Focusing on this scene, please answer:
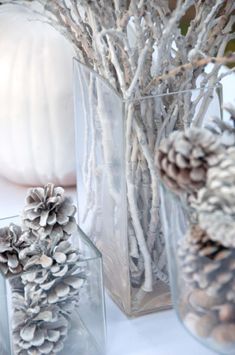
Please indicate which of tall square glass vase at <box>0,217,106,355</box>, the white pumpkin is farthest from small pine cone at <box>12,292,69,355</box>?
the white pumpkin

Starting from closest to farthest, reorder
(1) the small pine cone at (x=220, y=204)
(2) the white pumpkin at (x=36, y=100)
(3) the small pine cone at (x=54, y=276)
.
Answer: (1) the small pine cone at (x=220, y=204) → (3) the small pine cone at (x=54, y=276) → (2) the white pumpkin at (x=36, y=100)

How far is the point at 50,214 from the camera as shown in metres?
0.59

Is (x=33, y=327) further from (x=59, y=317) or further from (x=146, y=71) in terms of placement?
(x=146, y=71)

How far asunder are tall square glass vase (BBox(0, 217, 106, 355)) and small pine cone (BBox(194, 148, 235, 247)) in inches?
7.1

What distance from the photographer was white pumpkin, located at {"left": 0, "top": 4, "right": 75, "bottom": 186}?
0.77m

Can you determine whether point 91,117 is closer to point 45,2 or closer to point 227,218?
point 45,2

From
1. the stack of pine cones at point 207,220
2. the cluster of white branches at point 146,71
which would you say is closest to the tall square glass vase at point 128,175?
the cluster of white branches at point 146,71

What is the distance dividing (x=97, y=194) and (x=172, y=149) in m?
0.25

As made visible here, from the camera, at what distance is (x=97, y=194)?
668 millimetres

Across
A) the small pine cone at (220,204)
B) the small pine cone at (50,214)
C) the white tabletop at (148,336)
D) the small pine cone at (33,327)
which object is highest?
the small pine cone at (220,204)

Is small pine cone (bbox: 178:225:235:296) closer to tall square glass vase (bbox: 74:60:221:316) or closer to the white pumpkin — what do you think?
tall square glass vase (bbox: 74:60:221:316)

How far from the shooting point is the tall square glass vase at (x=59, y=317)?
562mm

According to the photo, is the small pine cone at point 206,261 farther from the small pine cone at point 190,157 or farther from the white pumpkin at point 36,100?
the white pumpkin at point 36,100

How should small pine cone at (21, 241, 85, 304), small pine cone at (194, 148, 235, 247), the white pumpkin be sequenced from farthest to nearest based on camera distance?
the white pumpkin, small pine cone at (21, 241, 85, 304), small pine cone at (194, 148, 235, 247)
